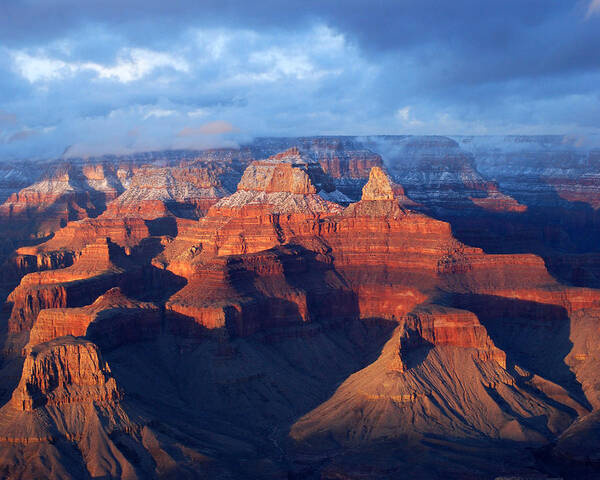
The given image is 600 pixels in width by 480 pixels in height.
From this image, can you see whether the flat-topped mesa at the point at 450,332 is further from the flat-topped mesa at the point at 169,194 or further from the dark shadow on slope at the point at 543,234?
the flat-topped mesa at the point at 169,194

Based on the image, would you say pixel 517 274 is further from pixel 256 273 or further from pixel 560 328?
pixel 256 273

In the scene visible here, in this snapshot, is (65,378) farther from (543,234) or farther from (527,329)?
(543,234)

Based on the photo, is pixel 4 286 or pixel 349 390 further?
pixel 4 286

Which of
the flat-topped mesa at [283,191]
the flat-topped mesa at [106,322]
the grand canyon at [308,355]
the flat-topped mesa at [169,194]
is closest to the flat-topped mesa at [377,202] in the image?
the grand canyon at [308,355]

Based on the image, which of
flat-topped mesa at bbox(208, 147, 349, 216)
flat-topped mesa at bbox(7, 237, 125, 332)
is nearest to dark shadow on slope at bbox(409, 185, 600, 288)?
flat-topped mesa at bbox(208, 147, 349, 216)

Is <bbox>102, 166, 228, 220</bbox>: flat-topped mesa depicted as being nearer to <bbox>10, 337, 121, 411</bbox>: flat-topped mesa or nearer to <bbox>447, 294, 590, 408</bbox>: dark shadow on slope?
<bbox>447, 294, 590, 408</bbox>: dark shadow on slope

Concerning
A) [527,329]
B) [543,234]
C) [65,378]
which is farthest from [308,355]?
[543,234]

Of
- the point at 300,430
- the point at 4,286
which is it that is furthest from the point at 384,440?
the point at 4,286
